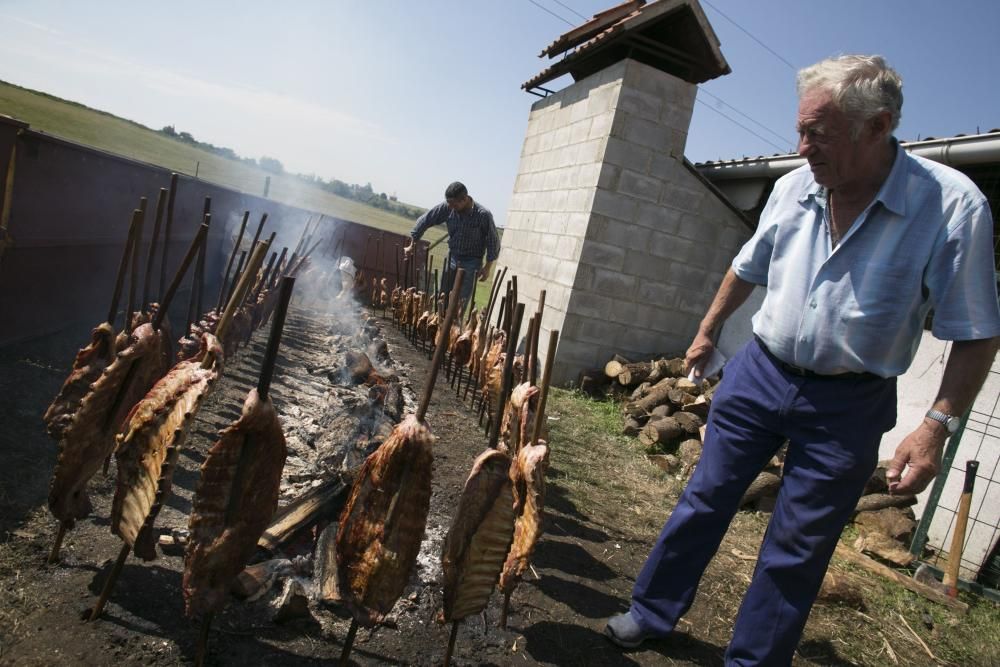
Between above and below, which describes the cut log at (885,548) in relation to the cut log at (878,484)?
below

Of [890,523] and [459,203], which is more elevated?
[459,203]

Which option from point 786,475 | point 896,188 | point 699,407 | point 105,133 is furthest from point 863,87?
point 105,133

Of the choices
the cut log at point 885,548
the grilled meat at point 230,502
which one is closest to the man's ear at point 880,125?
the grilled meat at point 230,502

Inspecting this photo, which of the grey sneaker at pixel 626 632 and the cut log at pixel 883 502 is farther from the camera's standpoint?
the cut log at pixel 883 502

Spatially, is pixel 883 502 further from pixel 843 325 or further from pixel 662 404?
pixel 843 325

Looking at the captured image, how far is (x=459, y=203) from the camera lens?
796cm

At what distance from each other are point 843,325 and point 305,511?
105 inches

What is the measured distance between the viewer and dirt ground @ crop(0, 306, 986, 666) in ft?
6.81

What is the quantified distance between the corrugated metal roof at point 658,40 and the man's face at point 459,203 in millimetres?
2953

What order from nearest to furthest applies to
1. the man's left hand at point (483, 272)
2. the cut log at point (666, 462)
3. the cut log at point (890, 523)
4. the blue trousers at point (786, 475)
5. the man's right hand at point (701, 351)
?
the blue trousers at point (786, 475)
the man's right hand at point (701, 351)
the cut log at point (890, 523)
the cut log at point (666, 462)
the man's left hand at point (483, 272)

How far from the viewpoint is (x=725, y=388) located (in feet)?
9.14

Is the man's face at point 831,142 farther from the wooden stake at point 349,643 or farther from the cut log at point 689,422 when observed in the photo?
the cut log at point 689,422

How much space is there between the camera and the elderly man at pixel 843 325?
215 centimetres

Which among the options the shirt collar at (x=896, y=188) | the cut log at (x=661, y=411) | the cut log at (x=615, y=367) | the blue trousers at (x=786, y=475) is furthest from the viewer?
the cut log at (x=615, y=367)
